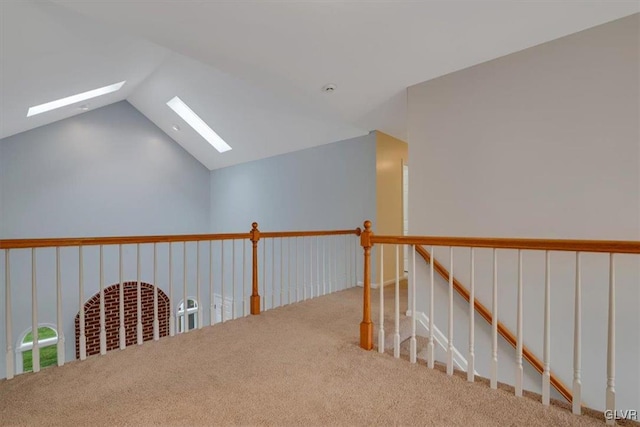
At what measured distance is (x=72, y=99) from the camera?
5.00 m

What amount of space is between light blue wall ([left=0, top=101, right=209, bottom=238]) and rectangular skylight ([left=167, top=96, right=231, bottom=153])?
1.31 m

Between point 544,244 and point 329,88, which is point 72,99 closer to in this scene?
point 329,88

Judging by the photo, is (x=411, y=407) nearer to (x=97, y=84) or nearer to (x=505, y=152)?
(x=505, y=152)

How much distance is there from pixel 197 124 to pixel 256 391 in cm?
583

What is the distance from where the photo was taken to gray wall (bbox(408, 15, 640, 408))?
2129 millimetres

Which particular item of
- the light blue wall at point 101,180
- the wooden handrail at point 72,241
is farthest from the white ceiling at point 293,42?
the wooden handrail at point 72,241

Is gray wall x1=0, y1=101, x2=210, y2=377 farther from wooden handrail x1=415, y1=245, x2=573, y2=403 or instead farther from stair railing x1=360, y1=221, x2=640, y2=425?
stair railing x1=360, y1=221, x2=640, y2=425

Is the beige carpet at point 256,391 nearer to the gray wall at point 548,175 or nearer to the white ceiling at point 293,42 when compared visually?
the gray wall at point 548,175

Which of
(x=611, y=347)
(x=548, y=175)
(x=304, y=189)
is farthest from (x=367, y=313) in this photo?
(x=304, y=189)

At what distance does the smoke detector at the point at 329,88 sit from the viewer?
3.24 meters

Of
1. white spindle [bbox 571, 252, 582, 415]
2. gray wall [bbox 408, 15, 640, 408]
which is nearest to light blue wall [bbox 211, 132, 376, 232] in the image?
gray wall [bbox 408, 15, 640, 408]

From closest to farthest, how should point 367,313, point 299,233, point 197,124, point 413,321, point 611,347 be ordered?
1. point 611,347
2. point 413,321
3. point 367,313
4. point 299,233
5. point 197,124

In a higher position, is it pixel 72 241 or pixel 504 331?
pixel 72 241

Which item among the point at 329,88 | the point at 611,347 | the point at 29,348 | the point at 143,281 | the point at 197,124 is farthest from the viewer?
the point at 143,281
